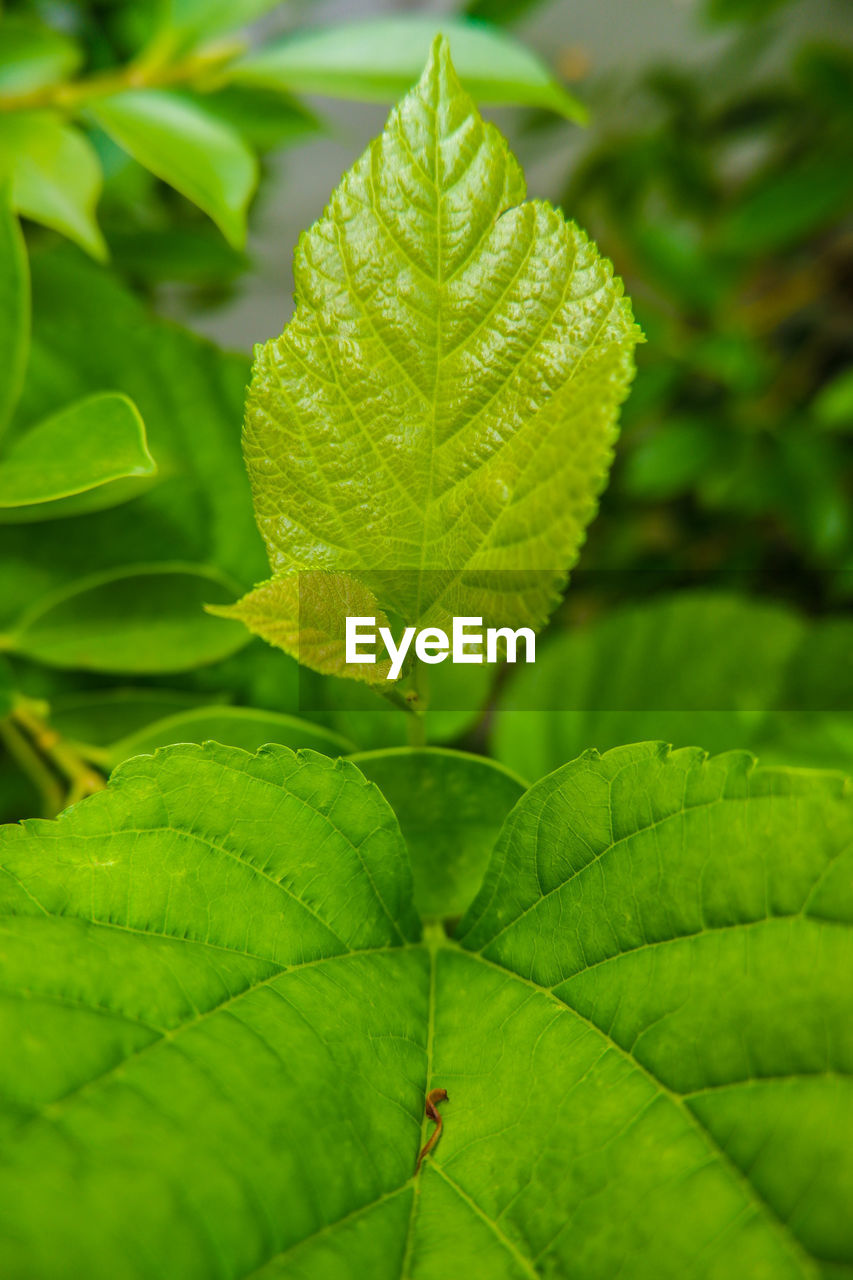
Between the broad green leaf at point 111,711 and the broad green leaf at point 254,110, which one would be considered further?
the broad green leaf at point 254,110

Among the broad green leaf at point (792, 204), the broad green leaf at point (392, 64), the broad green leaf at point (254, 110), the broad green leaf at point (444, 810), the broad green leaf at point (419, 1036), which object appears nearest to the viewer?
the broad green leaf at point (419, 1036)

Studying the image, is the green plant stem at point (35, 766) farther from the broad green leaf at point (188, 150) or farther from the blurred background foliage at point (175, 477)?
the broad green leaf at point (188, 150)

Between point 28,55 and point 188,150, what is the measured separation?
13 cm

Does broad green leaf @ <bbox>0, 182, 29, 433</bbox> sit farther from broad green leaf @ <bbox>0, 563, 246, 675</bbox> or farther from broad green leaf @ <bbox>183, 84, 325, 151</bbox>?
broad green leaf @ <bbox>183, 84, 325, 151</bbox>

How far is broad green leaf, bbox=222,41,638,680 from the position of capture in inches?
7.0

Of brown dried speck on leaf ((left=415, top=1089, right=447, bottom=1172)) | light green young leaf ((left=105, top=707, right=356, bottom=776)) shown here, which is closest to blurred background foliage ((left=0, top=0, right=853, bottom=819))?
light green young leaf ((left=105, top=707, right=356, bottom=776))

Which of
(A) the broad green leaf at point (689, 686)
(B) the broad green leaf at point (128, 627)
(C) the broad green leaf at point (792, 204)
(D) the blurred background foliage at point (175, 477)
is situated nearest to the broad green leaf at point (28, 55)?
(D) the blurred background foliage at point (175, 477)

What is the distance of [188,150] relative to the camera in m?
0.37

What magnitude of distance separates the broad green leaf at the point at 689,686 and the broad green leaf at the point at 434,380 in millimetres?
227

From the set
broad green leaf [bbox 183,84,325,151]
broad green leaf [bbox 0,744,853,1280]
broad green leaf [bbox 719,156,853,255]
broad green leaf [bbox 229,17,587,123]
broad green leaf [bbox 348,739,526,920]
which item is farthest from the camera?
broad green leaf [bbox 719,156,853,255]

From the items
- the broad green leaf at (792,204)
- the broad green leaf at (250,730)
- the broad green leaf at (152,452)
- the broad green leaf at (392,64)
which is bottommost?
the broad green leaf at (250,730)

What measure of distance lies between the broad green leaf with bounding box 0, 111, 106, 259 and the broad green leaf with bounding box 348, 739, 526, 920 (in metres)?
0.24

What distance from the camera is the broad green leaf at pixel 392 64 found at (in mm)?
372

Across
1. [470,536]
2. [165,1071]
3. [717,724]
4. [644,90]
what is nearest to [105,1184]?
[165,1071]
